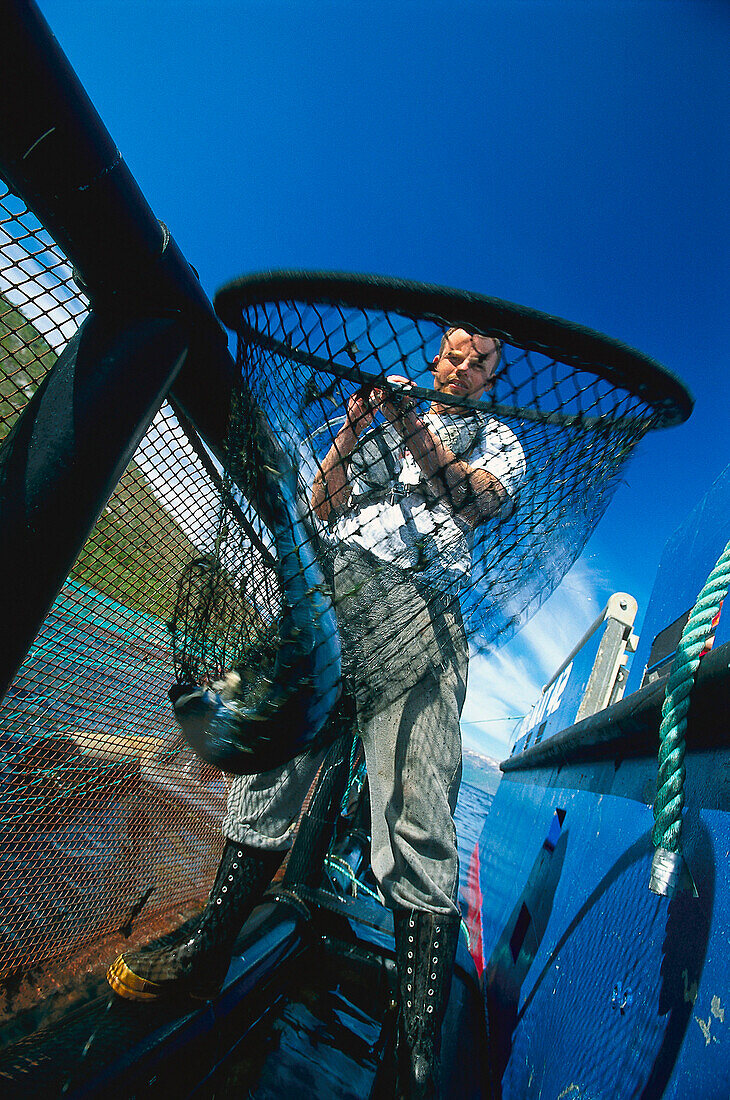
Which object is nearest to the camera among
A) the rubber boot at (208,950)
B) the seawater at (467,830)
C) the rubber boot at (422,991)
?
the rubber boot at (422,991)

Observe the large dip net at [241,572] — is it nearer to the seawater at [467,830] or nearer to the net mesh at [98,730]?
the net mesh at [98,730]

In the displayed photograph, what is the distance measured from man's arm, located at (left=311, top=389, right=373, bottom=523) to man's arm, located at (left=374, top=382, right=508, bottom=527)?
0.23 ft

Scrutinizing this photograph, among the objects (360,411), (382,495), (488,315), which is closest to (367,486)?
(382,495)

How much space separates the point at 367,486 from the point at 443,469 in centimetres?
28

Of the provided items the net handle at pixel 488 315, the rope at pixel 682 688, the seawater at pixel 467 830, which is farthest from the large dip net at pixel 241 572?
the seawater at pixel 467 830

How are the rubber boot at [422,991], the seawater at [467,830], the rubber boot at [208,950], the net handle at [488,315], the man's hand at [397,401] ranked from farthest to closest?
the seawater at [467,830] < the rubber boot at [208,950] < the rubber boot at [422,991] < the man's hand at [397,401] < the net handle at [488,315]

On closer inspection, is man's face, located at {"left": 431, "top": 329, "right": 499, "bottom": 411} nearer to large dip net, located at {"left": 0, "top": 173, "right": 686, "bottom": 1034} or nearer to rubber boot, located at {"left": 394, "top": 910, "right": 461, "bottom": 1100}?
large dip net, located at {"left": 0, "top": 173, "right": 686, "bottom": 1034}

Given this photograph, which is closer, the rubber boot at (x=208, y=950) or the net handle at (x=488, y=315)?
the net handle at (x=488, y=315)

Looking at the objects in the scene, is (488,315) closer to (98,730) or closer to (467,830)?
(98,730)

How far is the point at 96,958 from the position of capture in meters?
1.62

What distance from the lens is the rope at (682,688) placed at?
1.09 meters

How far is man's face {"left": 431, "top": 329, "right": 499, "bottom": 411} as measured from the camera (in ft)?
3.47

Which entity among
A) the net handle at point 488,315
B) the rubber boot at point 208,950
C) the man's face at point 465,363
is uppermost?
the man's face at point 465,363

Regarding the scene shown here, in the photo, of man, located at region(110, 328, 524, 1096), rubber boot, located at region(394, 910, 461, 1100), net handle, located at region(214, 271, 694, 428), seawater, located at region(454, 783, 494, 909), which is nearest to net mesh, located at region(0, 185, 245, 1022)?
man, located at region(110, 328, 524, 1096)
